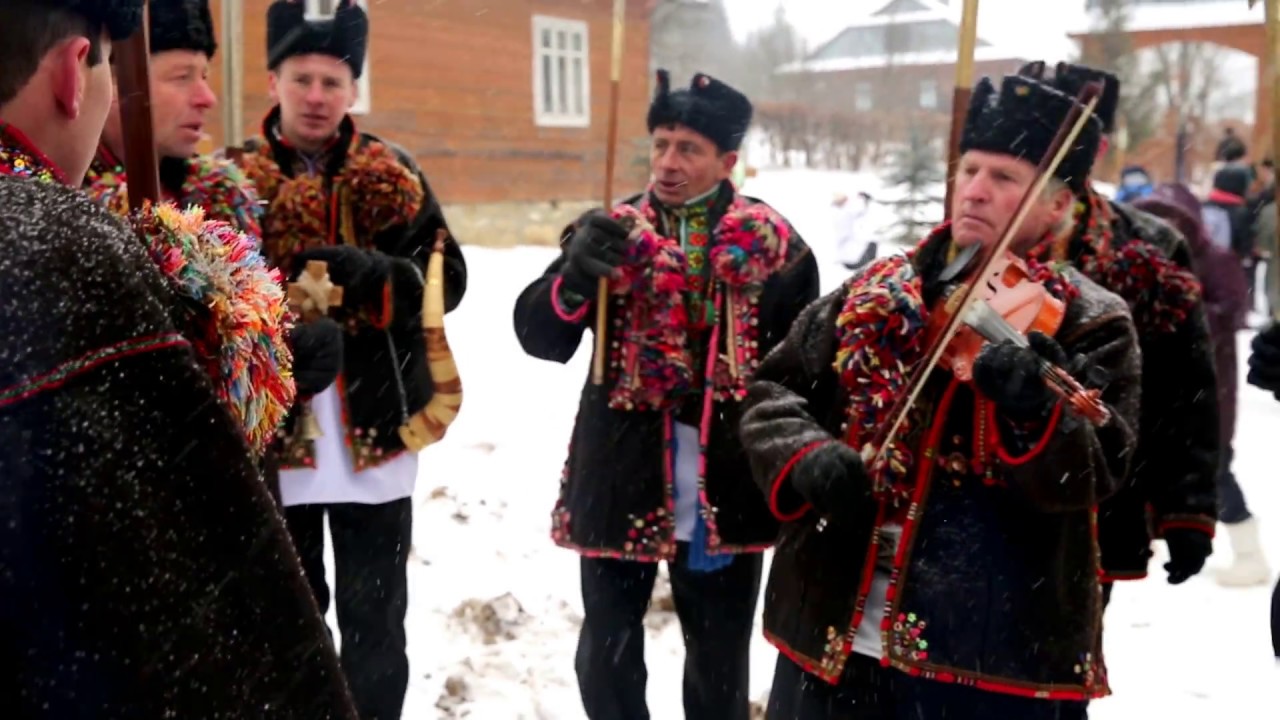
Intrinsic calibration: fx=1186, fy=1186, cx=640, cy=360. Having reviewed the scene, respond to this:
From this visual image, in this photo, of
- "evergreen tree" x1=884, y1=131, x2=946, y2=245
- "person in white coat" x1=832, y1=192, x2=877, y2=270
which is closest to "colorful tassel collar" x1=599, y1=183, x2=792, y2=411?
"person in white coat" x1=832, y1=192, x2=877, y2=270

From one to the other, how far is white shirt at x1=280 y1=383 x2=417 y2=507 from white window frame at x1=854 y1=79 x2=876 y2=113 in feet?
148

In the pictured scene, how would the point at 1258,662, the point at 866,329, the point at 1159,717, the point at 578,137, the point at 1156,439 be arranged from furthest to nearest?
the point at 578,137 → the point at 1258,662 → the point at 1159,717 → the point at 1156,439 → the point at 866,329

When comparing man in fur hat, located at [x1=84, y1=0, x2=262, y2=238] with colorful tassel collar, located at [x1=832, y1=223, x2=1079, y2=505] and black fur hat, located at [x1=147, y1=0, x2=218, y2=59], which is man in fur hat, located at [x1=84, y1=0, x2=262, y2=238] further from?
colorful tassel collar, located at [x1=832, y1=223, x2=1079, y2=505]

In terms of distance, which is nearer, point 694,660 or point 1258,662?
point 694,660

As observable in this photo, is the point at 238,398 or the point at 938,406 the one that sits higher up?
the point at 238,398

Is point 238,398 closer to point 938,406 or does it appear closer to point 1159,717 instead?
point 938,406

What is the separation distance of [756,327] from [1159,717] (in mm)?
2219

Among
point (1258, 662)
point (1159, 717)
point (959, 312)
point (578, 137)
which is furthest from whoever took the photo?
point (578, 137)

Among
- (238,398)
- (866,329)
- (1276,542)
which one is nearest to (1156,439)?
(866,329)

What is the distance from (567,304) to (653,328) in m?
0.29

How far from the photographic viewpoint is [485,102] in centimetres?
1903

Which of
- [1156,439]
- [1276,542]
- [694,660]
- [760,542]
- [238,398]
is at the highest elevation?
[238,398]

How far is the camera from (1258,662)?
187 inches

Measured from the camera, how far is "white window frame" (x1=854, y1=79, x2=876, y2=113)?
153 ft
